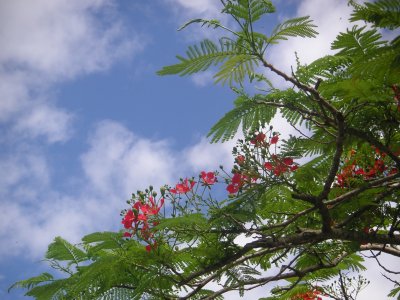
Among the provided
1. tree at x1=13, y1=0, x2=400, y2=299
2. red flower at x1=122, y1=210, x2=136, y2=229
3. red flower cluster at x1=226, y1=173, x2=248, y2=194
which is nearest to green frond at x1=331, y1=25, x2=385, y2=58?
tree at x1=13, y1=0, x2=400, y2=299

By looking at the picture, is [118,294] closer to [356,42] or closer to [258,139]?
[258,139]

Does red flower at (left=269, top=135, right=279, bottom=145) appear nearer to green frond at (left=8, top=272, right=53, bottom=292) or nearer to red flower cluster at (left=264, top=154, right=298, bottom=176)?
red flower cluster at (left=264, top=154, right=298, bottom=176)

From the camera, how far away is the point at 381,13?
2213mm

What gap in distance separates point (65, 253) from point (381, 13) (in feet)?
11.9

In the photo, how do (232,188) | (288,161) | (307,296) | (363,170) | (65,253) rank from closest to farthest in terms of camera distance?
(288,161)
(232,188)
(363,170)
(65,253)
(307,296)

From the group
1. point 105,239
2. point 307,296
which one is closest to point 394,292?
point 307,296

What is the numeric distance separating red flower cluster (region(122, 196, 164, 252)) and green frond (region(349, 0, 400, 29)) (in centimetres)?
206

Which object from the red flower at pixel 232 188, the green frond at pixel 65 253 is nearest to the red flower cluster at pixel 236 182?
the red flower at pixel 232 188

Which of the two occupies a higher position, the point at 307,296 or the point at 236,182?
the point at 236,182

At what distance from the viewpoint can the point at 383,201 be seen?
373 centimetres

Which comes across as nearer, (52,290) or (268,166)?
(268,166)

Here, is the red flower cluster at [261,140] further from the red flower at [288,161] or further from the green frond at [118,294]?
the green frond at [118,294]

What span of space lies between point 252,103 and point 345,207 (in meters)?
1.49

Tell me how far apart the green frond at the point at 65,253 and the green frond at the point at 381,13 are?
10.7 ft
